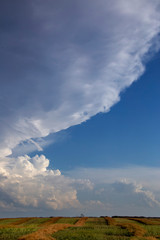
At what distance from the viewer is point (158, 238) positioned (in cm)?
2150

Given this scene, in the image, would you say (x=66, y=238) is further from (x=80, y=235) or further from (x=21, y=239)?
(x=21, y=239)

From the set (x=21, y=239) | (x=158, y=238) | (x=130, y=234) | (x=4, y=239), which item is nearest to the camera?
(x=21, y=239)

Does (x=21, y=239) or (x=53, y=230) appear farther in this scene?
(x=53, y=230)

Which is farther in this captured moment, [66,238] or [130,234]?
[130,234]

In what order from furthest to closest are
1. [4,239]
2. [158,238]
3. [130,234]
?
[130,234] < [158,238] < [4,239]

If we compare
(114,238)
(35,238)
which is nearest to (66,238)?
(35,238)

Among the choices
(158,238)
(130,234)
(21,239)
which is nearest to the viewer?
(21,239)

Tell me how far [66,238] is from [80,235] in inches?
62.3

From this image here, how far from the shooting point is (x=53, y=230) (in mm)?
23562

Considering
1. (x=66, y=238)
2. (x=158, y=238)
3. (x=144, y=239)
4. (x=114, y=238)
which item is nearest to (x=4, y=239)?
(x=66, y=238)

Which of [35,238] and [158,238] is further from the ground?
[35,238]

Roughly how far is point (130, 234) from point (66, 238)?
788 cm

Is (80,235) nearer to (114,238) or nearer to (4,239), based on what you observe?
(114,238)

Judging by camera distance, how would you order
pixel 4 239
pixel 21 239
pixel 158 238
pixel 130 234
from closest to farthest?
pixel 21 239 → pixel 4 239 → pixel 158 238 → pixel 130 234
